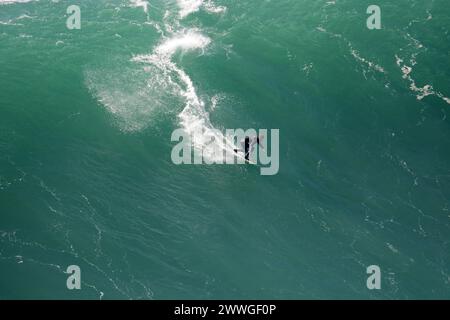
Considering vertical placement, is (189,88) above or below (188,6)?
below

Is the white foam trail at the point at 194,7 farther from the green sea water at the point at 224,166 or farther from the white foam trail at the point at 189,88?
the white foam trail at the point at 189,88

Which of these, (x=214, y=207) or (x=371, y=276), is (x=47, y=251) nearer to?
(x=214, y=207)

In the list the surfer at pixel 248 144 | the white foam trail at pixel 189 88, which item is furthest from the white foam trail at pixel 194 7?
the surfer at pixel 248 144

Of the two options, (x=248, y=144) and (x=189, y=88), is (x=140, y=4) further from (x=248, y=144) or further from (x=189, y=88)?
(x=248, y=144)

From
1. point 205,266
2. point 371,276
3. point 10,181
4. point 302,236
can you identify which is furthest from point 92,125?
point 371,276

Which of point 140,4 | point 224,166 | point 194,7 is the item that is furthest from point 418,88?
point 140,4

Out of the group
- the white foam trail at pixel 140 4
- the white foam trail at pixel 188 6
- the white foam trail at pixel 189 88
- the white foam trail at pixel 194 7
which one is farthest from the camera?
the white foam trail at pixel 140 4

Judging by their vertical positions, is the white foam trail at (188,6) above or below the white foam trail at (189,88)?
above

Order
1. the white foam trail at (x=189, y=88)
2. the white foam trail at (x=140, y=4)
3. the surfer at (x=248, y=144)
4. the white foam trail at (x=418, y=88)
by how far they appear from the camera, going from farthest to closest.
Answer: the white foam trail at (x=140, y=4) → the white foam trail at (x=418, y=88) → the white foam trail at (x=189, y=88) → the surfer at (x=248, y=144)
